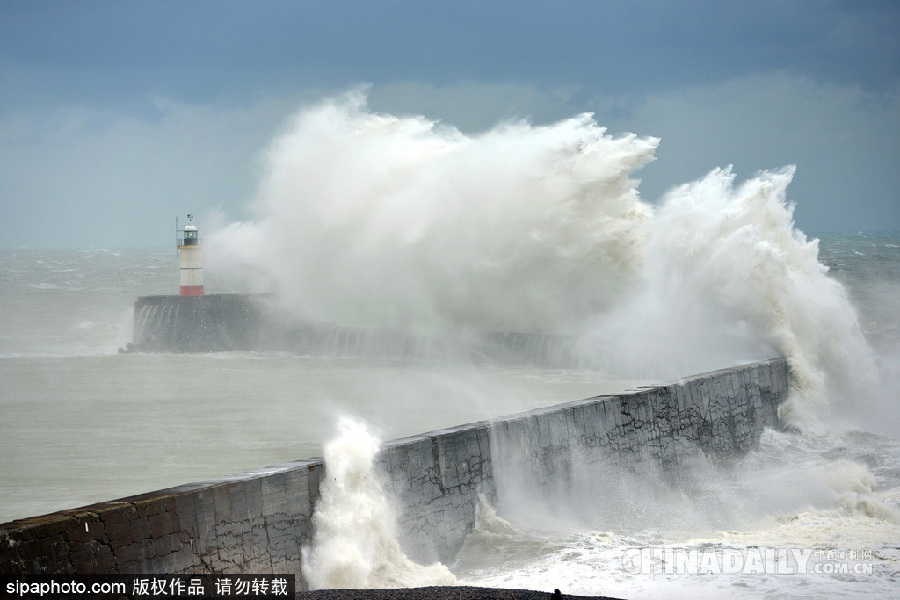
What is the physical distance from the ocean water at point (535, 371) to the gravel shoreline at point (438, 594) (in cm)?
61

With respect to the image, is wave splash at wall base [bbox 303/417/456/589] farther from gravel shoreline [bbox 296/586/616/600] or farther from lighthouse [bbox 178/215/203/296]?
lighthouse [bbox 178/215/203/296]

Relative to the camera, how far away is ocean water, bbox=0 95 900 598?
583cm

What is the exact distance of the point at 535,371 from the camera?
50.9ft

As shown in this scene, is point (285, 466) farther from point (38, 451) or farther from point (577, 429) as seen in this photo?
point (38, 451)

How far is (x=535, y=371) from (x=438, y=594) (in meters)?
11.3

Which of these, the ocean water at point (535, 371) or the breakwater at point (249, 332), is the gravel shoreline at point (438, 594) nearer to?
the ocean water at point (535, 371)

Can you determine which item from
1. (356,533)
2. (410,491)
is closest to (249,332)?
(410,491)

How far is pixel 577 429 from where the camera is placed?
7.29 m

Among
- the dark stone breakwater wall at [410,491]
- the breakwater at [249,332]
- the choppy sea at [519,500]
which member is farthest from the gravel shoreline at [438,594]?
the breakwater at [249,332]

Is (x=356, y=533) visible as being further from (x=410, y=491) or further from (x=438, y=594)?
(x=438, y=594)

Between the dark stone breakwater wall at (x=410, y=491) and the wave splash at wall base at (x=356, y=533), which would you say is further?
the wave splash at wall base at (x=356, y=533)

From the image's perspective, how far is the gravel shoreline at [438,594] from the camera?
4.19 metres

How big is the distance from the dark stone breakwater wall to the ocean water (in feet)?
0.68

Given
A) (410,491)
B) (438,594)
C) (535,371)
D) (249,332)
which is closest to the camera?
(438,594)
